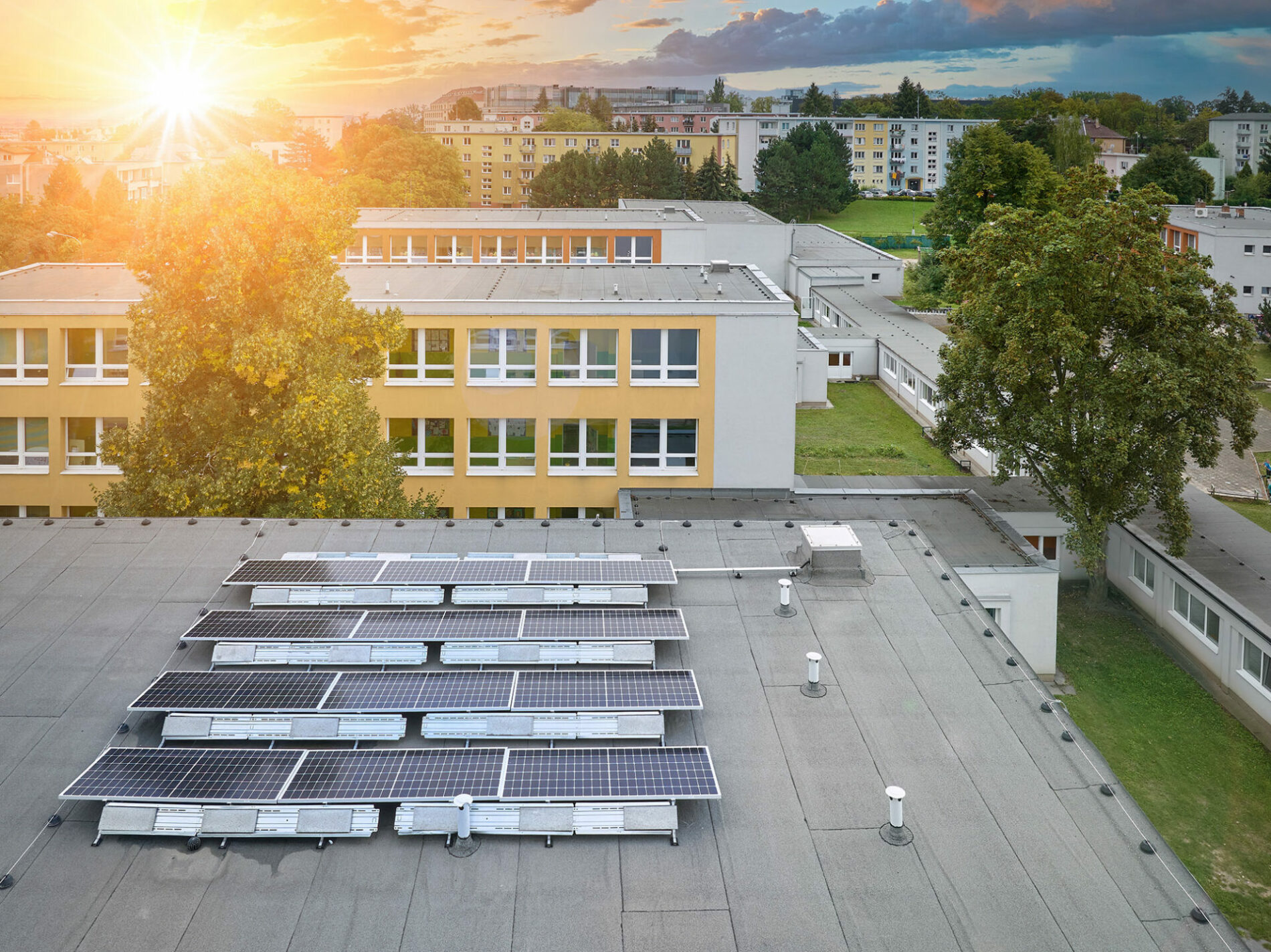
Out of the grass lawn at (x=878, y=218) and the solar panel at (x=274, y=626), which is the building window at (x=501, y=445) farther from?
the grass lawn at (x=878, y=218)

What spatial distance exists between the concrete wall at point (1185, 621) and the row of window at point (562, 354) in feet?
40.8

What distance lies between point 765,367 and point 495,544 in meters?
12.0

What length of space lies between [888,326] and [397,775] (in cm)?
4931

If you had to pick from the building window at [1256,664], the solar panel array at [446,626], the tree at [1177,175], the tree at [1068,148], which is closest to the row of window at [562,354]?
the building window at [1256,664]

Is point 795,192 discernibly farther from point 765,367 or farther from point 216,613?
point 216,613

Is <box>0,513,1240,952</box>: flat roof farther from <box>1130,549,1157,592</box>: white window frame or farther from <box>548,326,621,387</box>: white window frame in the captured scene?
<box>1130,549,1157,592</box>: white window frame

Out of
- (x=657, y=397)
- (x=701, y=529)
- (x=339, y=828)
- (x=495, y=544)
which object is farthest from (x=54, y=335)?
(x=339, y=828)

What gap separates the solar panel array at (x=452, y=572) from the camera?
46.1 ft

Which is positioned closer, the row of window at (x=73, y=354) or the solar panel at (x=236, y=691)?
the solar panel at (x=236, y=691)

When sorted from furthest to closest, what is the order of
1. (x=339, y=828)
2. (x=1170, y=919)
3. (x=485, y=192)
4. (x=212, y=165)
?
(x=485, y=192), (x=212, y=165), (x=339, y=828), (x=1170, y=919)

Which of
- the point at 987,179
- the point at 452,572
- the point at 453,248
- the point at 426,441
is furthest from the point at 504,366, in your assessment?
the point at 987,179

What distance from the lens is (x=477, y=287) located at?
2928cm

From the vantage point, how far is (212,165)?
1883 centimetres

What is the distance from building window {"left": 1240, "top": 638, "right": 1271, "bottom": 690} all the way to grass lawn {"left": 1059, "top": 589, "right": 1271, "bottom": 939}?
95 centimetres
